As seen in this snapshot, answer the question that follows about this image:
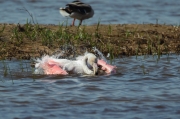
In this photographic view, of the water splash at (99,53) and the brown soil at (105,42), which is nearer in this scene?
the water splash at (99,53)

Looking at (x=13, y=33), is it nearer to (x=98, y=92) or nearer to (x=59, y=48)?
(x=59, y=48)

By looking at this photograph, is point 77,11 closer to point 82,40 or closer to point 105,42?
point 105,42

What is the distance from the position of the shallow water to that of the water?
12.6 feet

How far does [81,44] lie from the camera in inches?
339

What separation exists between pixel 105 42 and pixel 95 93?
2.43 meters

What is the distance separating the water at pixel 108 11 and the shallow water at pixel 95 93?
12.6 feet

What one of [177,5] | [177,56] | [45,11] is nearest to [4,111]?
[177,56]

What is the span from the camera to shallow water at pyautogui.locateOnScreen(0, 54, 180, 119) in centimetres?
→ 585

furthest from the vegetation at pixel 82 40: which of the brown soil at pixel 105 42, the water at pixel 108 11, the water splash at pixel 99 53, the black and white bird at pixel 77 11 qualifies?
the water at pixel 108 11

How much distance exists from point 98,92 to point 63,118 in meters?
1.11


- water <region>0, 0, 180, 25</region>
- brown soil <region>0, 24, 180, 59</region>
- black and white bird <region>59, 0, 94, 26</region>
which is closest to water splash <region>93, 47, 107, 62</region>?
brown soil <region>0, 24, 180, 59</region>

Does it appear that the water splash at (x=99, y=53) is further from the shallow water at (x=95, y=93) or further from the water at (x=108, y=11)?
the water at (x=108, y=11)

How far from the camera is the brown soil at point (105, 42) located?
28.0 ft

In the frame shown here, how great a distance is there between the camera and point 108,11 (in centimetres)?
1393
